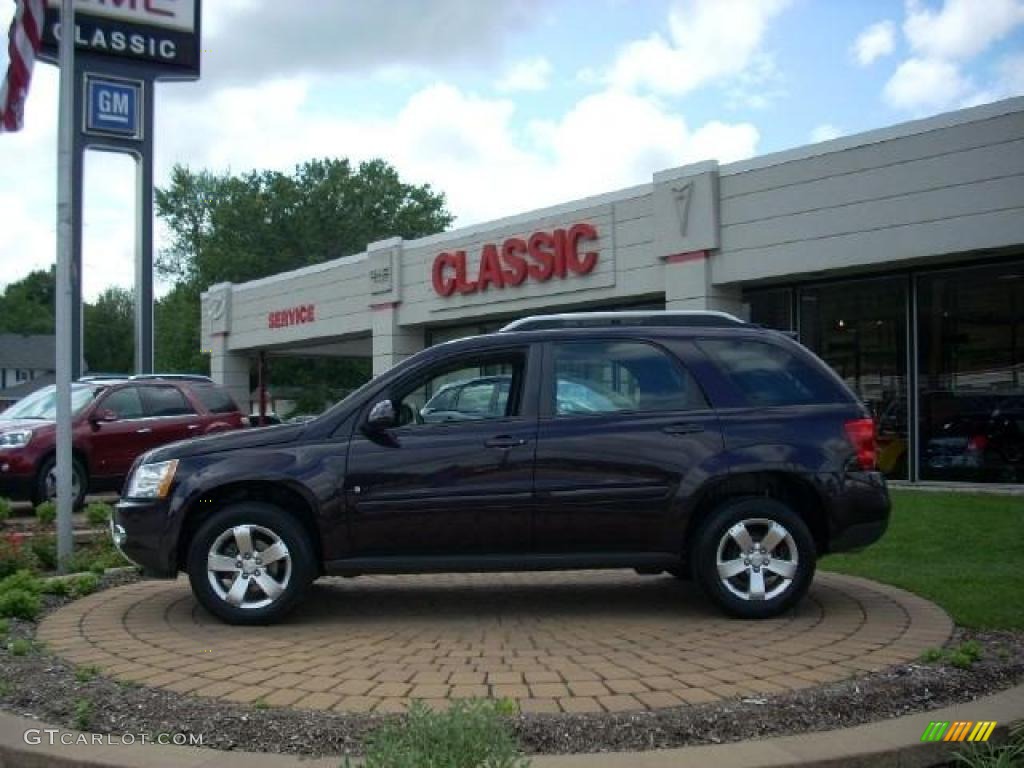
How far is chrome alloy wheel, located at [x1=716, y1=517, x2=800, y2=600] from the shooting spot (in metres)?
→ 5.77

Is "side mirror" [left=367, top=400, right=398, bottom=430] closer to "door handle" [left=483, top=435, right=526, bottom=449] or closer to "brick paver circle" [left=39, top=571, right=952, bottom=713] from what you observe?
"door handle" [left=483, top=435, right=526, bottom=449]

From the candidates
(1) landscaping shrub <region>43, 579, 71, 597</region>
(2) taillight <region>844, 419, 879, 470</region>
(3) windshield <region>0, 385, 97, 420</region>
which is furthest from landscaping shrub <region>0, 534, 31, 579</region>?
(2) taillight <region>844, 419, 879, 470</region>

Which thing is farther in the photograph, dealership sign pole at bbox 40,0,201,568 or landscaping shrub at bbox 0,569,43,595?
dealership sign pole at bbox 40,0,201,568

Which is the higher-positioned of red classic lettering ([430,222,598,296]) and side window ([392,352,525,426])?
Answer: red classic lettering ([430,222,598,296])

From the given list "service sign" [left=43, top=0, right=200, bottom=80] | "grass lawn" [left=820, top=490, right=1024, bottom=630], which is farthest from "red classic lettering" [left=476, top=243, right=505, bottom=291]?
"grass lawn" [left=820, top=490, right=1024, bottom=630]

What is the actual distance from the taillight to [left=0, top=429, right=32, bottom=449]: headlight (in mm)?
9390

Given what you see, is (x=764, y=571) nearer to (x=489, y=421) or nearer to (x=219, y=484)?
(x=489, y=421)

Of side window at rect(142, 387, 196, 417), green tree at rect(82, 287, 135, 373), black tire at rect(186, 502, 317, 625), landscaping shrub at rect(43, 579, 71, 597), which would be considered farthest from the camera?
green tree at rect(82, 287, 135, 373)

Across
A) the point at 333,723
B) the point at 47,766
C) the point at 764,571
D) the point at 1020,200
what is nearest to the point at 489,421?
the point at 764,571

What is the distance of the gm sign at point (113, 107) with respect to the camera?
62.1 ft

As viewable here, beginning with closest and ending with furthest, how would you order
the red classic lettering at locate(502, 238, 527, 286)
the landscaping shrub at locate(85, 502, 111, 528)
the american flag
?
the american flag < the landscaping shrub at locate(85, 502, 111, 528) < the red classic lettering at locate(502, 238, 527, 286)

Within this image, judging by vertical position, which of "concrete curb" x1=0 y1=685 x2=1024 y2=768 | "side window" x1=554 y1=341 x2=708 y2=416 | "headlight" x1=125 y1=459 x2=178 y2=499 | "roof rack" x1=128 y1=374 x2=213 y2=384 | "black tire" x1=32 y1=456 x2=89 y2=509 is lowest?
"concrete curb" x1=0 y1=685 x2=1024 y2=768

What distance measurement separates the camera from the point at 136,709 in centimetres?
420

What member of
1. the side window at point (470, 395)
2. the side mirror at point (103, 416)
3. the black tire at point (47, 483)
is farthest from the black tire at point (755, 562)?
the side mirror at point (103, 416)
